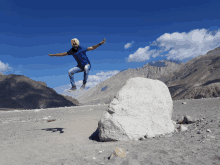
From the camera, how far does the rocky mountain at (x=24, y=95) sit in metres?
43.9

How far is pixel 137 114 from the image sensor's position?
7055 mm

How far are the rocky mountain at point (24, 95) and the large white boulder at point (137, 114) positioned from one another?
138ft

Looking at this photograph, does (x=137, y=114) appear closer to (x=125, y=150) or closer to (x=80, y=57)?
(x=125, y=150)

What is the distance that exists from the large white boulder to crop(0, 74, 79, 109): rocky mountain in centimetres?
4220

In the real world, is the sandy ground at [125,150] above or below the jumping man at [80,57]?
below

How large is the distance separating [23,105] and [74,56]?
1710 inches

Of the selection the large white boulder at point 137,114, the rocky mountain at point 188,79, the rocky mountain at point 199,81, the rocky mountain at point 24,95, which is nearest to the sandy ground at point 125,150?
the large white boulder at point 137,114

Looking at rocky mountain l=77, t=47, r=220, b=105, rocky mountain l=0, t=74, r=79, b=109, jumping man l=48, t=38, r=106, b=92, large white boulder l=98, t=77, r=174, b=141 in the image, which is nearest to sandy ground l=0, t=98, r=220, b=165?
large white boulder l=98, t=77, r=174, b=141

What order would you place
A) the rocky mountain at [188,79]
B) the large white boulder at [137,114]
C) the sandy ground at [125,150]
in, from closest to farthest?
the sandy ground at [125,150] < the large white boulder at [137,114] < the rocky mountain at [188,79]

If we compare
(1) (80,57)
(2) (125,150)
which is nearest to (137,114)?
(2) (125,150)

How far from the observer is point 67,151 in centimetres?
595

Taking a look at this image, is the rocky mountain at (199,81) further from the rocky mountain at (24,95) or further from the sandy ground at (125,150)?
the sandy ground at (125,150)

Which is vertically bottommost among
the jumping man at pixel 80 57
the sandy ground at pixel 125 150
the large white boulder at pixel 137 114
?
the sandy ground at pixel 125 150

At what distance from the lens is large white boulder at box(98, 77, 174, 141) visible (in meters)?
6.74
